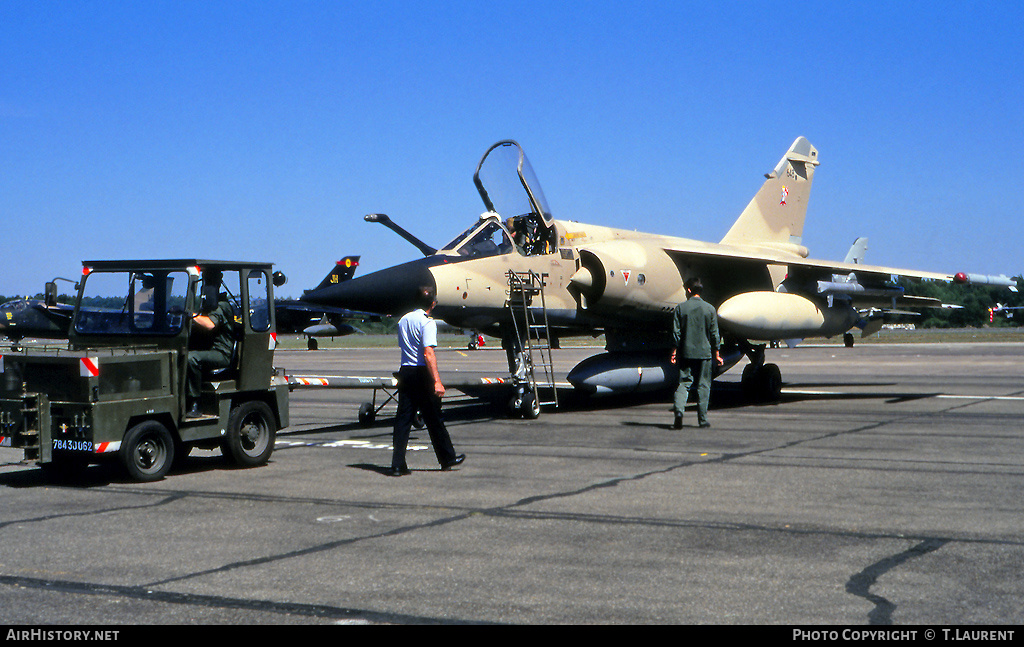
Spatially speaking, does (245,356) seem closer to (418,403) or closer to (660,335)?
(418,403)

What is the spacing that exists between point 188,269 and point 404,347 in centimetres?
222

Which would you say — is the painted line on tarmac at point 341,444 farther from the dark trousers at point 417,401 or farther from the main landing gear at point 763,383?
the main landing gear at point 763,383

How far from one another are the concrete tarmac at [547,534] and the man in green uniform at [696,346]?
3.37ft

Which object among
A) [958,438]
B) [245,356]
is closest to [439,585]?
[245,356]

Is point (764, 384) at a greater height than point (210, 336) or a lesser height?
lesser

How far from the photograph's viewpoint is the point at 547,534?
6.34 meters

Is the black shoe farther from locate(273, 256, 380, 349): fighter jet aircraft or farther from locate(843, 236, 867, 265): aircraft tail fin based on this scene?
locate(843, 236, 867, 265): aircraft tail fin

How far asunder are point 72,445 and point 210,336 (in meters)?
1.64

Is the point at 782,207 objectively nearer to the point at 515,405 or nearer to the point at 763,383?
the point at 763,383

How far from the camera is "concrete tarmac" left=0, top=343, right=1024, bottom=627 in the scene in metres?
4.68

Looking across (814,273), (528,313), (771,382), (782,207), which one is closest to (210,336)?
(528,313)

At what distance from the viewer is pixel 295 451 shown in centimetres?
1103

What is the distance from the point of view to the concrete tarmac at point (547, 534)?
4.68 m

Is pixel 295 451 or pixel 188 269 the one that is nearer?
pixel 188 269
